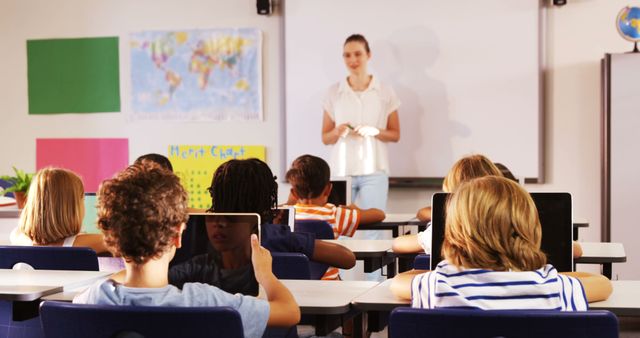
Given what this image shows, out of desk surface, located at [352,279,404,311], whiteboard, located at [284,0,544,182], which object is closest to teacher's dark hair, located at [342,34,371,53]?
whiteboard, located at [284,0,544,182]

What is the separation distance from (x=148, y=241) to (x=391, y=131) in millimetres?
4574

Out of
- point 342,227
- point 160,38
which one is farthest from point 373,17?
point 342,227

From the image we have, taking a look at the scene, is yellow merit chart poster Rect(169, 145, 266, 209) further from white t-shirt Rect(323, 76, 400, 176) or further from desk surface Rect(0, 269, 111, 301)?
desk surface Rect(0, 269, 111, 301)

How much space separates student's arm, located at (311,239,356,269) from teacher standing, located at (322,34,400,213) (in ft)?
9.98

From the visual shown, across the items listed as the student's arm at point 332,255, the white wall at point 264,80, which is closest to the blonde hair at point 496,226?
the student's arm at point 332,255

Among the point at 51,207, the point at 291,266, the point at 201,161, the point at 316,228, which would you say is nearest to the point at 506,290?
the point at 291,266

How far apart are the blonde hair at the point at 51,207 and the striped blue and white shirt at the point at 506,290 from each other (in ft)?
5.69

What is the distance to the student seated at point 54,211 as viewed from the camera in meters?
3.19

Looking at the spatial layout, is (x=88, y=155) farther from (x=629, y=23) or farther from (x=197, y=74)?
(x=629, y=23)

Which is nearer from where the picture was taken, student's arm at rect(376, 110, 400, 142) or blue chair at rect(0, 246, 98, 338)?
blue chair at rect(0, 246, 98, 338)

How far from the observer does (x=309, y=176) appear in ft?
13.5

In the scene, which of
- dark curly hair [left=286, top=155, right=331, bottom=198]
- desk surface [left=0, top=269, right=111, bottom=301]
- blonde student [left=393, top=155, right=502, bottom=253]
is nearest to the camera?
desk surface [left=0, top=269, right=111, bottom=301]

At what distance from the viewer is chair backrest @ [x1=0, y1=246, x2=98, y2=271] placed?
9.48ft

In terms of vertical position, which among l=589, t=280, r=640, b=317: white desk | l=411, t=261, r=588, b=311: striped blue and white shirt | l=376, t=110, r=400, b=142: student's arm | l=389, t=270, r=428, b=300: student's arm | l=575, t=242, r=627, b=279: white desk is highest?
l=376, t=110, r=400, b=142: student's arm
